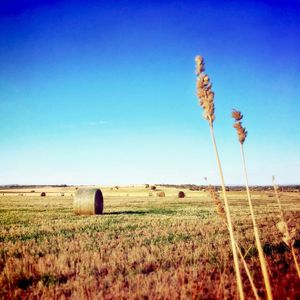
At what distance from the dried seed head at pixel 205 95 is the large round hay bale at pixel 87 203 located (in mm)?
19738

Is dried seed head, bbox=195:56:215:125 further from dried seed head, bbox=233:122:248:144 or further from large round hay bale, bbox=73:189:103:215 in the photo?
large round hay bale, bbox=73:189:103:215

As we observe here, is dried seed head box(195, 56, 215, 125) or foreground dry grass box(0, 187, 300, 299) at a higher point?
dried seed head box(195, 56, 215, 125)

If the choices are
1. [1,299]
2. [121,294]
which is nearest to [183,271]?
[121,294]

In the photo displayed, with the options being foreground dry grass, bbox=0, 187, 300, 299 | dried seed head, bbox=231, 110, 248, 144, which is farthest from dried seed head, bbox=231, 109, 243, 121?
foreground dry grass, bbox=0, 187, 300, 299

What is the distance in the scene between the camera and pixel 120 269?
7133 millimetres

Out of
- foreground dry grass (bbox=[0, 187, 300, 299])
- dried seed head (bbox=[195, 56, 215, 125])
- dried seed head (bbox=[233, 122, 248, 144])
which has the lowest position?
foreground dry grass (bbox=[0, 187, 300, 299])

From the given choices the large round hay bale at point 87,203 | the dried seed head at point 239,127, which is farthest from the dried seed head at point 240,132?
the large round hay bale at point 87,203

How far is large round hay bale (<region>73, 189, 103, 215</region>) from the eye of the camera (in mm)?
21609

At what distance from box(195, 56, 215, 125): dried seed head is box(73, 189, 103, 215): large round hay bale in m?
19.7

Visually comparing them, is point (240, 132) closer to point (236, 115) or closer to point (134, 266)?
point (236, 115)

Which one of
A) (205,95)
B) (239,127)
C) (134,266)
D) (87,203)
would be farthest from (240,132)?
(87,203)

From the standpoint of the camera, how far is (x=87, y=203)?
21875 mm

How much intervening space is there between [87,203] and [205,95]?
2022 centimetres

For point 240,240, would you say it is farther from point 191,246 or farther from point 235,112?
point 235,112
